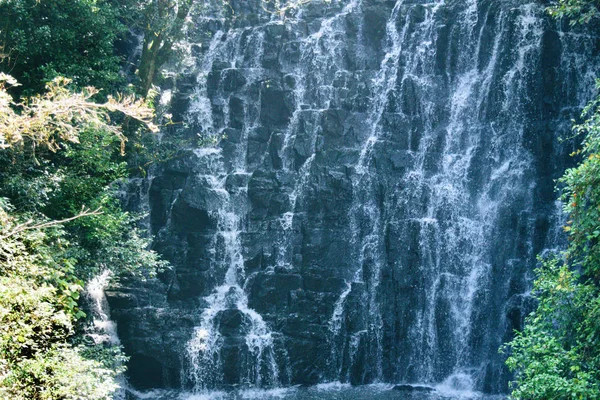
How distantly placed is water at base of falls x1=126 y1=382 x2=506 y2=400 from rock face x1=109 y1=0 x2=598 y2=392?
1.35ft

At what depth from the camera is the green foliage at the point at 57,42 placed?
54.0ft

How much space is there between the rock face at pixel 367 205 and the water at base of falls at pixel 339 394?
0.41 meters

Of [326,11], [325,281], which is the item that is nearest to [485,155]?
[325,281]

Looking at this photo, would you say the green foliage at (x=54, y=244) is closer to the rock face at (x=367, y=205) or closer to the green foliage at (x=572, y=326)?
the rock face at (x=367, y=205)

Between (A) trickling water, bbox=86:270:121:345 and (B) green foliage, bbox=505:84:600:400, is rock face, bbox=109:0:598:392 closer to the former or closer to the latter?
(A) trickling water, bbox=86:270:121:345

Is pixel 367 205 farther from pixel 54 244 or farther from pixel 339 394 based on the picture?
pixel 54 244

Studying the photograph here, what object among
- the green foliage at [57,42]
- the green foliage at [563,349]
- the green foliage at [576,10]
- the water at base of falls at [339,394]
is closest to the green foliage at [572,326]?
the green foliage at [563,349]

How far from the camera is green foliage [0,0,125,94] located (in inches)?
648

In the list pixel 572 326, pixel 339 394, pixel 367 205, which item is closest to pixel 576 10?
pixel 367 205

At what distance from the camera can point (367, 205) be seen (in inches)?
765

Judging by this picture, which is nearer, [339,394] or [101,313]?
[339,394]

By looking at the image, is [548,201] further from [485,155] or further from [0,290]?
[0,290]

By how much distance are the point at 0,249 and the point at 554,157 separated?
16175 mm

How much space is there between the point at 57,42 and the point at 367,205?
11402mm
